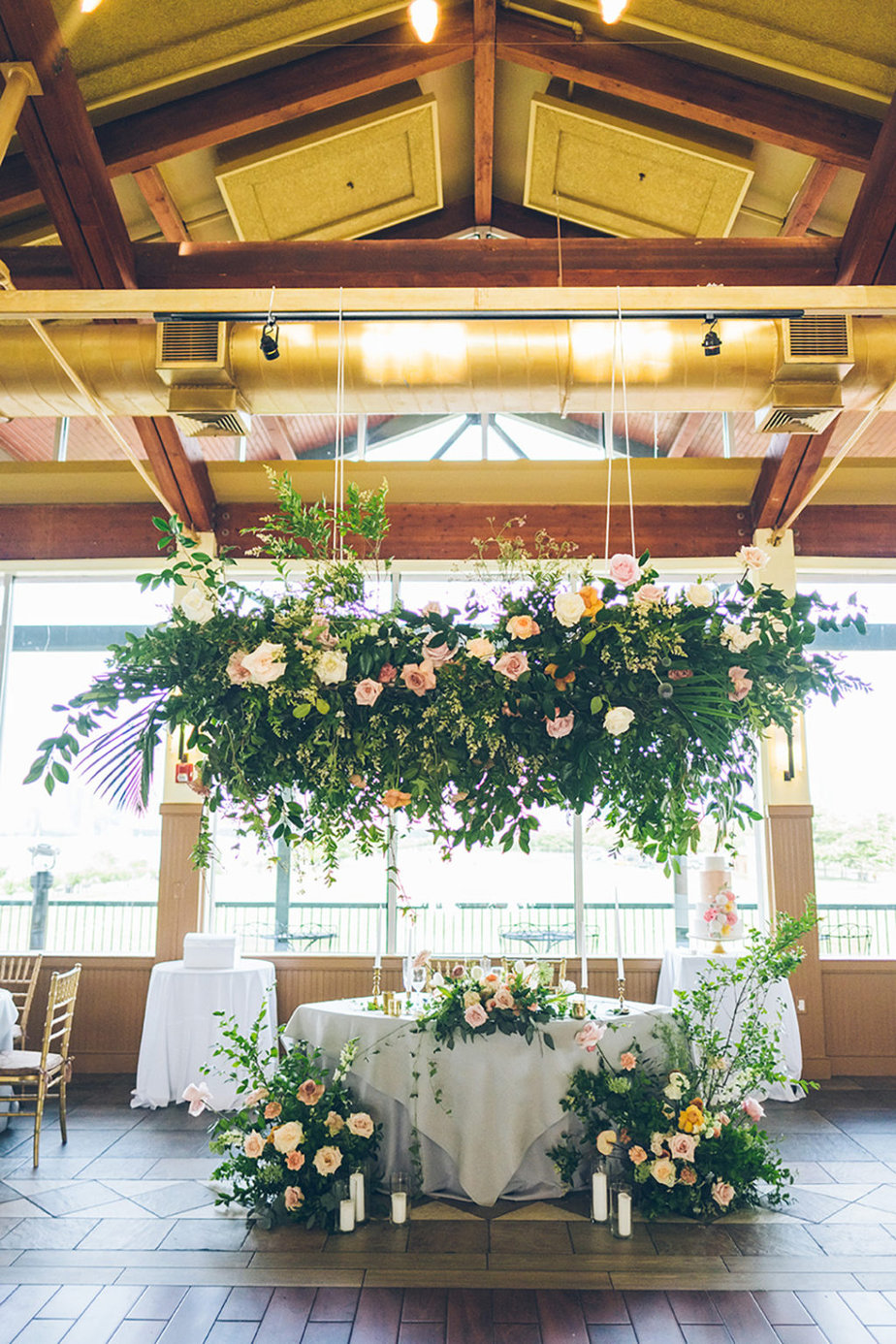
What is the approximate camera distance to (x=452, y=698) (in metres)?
2.71

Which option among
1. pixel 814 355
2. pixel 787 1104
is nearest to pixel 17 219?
pixel 814 355

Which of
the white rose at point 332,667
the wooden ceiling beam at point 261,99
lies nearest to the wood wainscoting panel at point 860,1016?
the white rose at point 332,667

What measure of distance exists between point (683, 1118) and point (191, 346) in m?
4.29

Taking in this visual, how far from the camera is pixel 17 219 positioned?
5664 millimetres

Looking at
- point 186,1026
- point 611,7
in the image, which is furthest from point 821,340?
point 186,1026

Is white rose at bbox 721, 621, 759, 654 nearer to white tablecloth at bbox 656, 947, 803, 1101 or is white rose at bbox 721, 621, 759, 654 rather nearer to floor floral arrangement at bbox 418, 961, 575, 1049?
floor floral arrangement at bbox 418, 961, 575, 1049

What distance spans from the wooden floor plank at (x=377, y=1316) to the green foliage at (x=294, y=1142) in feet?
1.95

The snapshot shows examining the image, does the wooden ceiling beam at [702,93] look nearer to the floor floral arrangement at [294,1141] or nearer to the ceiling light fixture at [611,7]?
the ceiling light fixture at [611,7]

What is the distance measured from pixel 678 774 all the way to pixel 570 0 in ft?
13.5

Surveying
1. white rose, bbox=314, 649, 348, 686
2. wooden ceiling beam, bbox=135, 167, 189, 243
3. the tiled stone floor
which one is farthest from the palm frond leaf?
wooden ceiling beam, bbox=135, 167, 189, 243

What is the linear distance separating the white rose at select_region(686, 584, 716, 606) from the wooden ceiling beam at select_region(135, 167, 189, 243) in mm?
4078

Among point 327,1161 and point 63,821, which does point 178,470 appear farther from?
point 327,1161

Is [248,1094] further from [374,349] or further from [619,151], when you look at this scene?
[619,151]

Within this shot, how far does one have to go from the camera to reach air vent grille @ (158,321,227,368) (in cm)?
492
